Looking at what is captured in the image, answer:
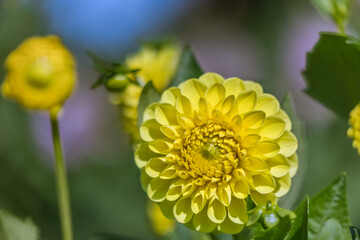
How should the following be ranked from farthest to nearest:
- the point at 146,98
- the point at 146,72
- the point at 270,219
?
the point at 146,72
the point at 146,98
the point at 270,219

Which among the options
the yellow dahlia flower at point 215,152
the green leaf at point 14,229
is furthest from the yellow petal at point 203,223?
the green leaf at point 14,229

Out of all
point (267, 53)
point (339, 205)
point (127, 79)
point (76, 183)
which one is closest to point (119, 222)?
point (76, 183)

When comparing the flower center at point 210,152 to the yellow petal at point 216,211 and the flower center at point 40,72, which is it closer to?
the yellow petal at point 216,211

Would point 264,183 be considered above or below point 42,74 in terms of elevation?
below

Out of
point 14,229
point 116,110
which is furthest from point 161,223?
point 14,229

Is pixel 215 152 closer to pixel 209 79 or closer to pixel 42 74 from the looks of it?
pixel 209 79

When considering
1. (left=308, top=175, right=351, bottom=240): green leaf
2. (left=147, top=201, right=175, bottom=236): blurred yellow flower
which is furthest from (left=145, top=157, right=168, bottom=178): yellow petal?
(left=147, top=201, right=175, bottom=236): blurred yellow flower

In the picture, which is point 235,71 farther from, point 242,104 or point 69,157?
point 242,104
